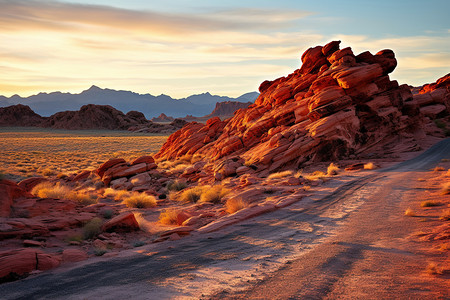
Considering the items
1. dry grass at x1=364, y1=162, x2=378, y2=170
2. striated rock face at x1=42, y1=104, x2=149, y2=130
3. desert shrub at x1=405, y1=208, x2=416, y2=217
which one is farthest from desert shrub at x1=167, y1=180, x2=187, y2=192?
striated rock face at x1=42, y1=104, x2=149, y2=130

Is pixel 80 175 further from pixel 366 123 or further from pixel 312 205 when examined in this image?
pixel 366 123

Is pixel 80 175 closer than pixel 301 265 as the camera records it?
No

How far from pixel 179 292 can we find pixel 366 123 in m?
25.2

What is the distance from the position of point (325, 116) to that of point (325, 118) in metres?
0.82

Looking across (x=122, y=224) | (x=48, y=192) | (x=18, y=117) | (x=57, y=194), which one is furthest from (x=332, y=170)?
(x=18, y=117)

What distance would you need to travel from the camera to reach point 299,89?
30.8 meters

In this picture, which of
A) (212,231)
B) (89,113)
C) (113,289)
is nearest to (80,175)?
(212,231)

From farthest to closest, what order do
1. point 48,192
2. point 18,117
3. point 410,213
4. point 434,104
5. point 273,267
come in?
1. point 18,117
2. point 434,104
3. point 48,192
4. point 410,213
5. point 273,267

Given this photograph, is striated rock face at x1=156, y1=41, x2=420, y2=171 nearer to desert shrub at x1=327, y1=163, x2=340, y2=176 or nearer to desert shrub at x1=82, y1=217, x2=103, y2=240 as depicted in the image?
desert shrub at x1=327, y1=163, x2=340, y2=176

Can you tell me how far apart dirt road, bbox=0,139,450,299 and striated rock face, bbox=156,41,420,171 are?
1258cm

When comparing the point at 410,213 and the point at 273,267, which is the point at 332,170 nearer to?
the point at 410,213

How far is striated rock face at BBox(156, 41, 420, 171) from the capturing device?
24000 mm

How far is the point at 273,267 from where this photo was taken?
722 centimetres

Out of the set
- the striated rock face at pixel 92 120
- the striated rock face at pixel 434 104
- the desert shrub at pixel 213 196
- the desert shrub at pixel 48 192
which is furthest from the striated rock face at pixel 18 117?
the desert shrub at pixel 213 196
